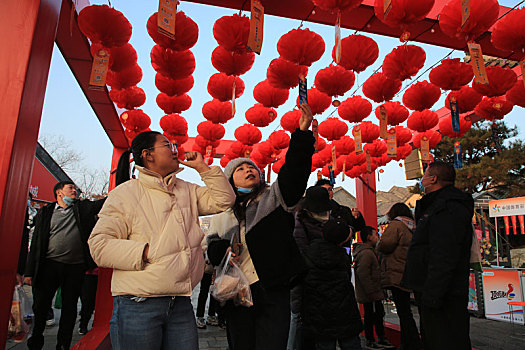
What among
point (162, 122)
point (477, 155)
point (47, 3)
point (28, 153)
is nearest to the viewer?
point (28, 153)

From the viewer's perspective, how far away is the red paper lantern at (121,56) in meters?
4.05

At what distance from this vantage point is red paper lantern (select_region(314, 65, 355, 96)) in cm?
457

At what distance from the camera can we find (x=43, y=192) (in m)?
10.7

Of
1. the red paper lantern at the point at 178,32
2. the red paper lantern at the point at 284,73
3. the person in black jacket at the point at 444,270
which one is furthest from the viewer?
the red paper lantern at the point at 284,73

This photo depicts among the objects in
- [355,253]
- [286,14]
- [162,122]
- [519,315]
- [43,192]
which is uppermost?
[286,14]

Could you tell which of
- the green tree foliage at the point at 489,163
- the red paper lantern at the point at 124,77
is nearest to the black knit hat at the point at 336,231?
the red paper lantern at the point at 124,77

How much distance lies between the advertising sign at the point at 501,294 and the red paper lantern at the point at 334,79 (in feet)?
14.9

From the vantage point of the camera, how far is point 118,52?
4.07 meters

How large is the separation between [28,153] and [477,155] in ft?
51.6

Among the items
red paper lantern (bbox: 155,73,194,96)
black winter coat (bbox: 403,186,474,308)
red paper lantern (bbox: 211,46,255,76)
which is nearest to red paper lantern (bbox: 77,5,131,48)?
red paper lantern (bbox: 211,46,255,76)

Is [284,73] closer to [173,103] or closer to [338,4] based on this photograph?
[338,4]

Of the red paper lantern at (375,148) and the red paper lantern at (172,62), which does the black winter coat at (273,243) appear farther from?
the red paper lantern at (375,148)

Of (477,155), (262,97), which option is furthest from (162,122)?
(477,155)

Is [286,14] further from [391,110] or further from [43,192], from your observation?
[43,192]
